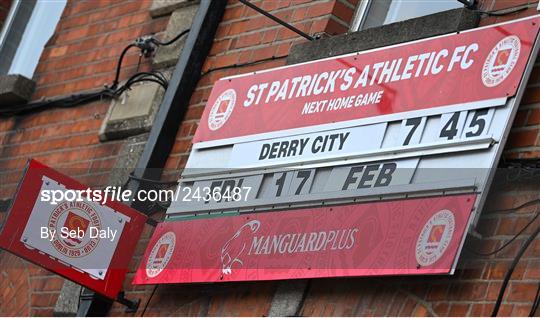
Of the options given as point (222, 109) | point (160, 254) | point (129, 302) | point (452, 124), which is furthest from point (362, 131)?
point (129, 302)

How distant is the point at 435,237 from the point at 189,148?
2.33 m

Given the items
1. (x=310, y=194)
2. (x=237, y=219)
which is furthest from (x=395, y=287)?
(x=237, y=219)

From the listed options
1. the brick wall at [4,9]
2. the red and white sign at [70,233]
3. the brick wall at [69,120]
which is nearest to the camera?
the red and white sign at [70,233]

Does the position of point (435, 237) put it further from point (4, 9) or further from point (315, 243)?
point (4, 9)

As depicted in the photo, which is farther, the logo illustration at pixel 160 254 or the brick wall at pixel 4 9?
the brick wall at pixel 4 9

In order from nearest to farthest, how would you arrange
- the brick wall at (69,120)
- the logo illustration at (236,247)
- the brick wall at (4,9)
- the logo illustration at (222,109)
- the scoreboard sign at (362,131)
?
the scoreboard sign at (362,131), the logo illustration at (236,247), the logo illustration at (222,109), the brick wall at (69,120), the brick wall at (4,9)

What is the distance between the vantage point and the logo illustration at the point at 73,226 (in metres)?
6.65

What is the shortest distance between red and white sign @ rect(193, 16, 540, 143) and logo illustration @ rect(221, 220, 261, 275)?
531 mm

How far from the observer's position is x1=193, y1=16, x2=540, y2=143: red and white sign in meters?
5.61

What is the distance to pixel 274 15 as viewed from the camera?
24.4 ft

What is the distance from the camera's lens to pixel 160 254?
6.78 metres

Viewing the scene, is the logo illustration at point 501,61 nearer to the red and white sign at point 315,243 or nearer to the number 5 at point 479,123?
the number 5 at point 479,123

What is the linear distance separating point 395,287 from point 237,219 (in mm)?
1121

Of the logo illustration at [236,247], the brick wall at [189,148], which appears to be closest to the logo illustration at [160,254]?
the brick wall at [189,148]
